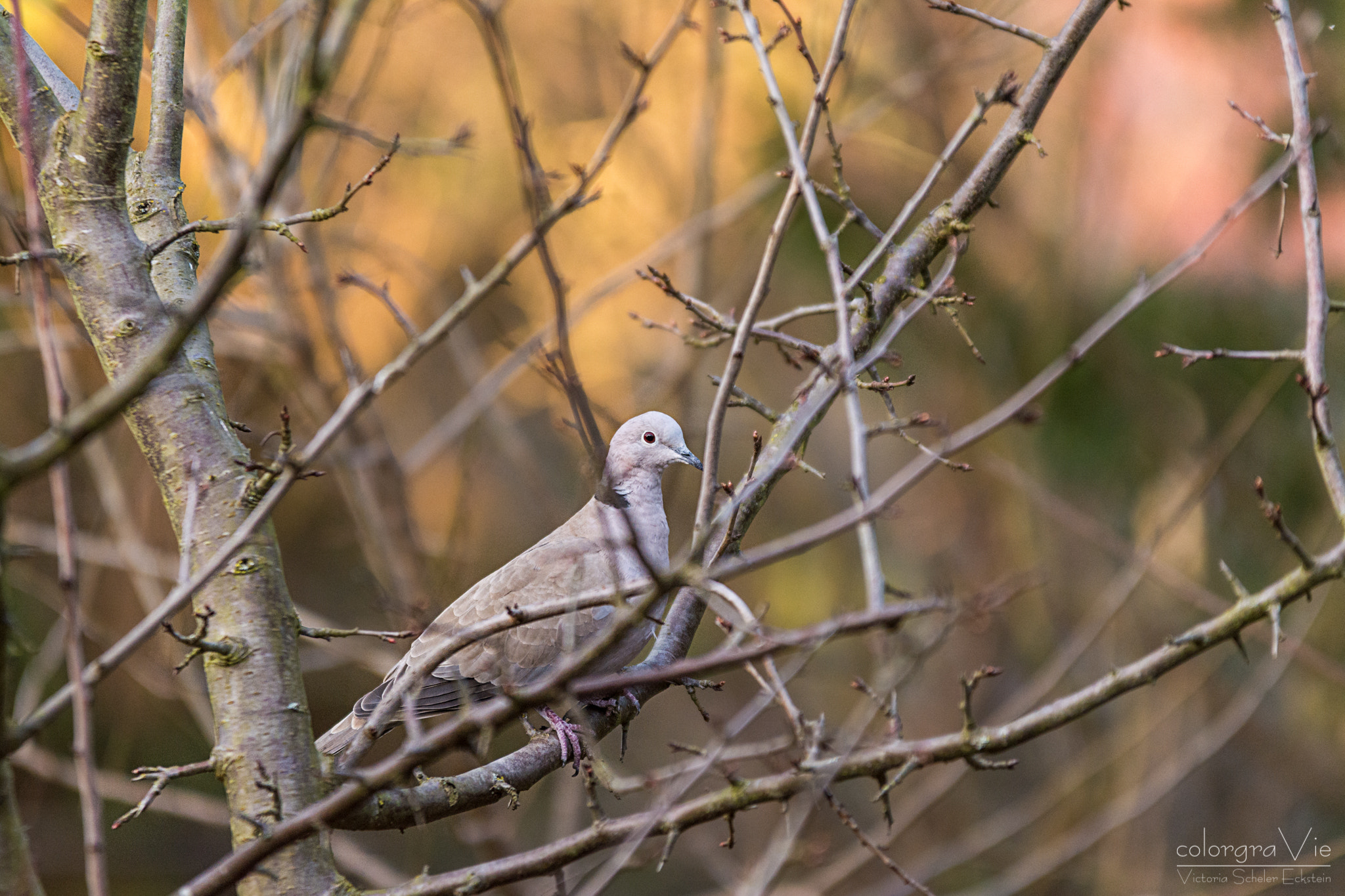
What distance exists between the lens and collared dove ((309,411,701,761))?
319 cm

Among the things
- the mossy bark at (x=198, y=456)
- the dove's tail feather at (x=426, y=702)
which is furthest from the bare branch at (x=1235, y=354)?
the dove's tail feather at (x=426, y=702)

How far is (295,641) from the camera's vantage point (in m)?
2.17

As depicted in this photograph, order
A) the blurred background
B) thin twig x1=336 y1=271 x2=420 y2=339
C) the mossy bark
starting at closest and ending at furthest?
thin twig x1=336 y1=271 x2=420 y2=339 < the mossy bark < the blurred background

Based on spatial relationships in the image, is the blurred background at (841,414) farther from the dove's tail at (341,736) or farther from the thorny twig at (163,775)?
the thorny twig at (163,775)

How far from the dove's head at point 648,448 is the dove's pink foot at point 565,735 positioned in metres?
0.85

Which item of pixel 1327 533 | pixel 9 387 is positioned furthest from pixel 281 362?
pixel 1327 533

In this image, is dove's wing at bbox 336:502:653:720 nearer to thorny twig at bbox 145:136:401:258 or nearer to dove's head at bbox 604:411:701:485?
dove's head at bbox 604:411:701:485

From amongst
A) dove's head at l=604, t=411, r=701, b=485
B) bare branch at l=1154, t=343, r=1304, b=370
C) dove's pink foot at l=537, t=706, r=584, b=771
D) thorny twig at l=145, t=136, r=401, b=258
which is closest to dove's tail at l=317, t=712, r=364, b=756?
dove's pink foot at l=537, t=706, r=584, b=771

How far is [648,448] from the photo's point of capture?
137 inches

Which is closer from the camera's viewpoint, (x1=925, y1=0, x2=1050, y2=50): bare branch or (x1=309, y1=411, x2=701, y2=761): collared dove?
(x1=925, y1=0, x2=1050, y2=50): bare branch

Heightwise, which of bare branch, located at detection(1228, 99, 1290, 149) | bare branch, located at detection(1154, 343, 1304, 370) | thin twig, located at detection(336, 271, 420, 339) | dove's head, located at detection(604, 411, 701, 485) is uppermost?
dove's head, located at detection(604, 411, 701, 485)

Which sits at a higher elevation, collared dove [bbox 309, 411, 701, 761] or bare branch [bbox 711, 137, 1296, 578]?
collared dove [bbox 309, 411, 701, 761]

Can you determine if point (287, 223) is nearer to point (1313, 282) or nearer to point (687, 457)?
point (687, 457)

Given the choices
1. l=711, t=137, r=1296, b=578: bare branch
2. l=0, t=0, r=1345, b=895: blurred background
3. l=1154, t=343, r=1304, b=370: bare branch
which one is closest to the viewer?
l=711, t=137, r=1296, b=578: bare branch
